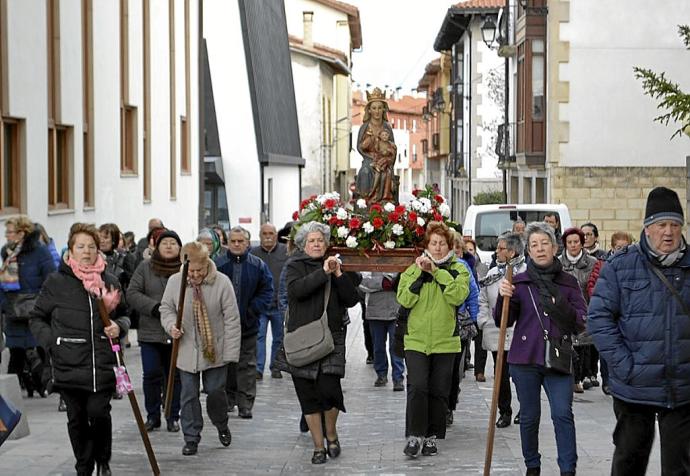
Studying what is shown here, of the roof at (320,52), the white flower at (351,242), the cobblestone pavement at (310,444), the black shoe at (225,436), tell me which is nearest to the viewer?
the cobblestone pavement at (310,444)

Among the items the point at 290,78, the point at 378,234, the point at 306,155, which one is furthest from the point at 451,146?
the point at 378,234

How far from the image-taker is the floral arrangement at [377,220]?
1404cm

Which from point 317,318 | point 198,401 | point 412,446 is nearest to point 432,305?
point 317,318

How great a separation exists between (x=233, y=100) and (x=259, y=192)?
2.97 meters

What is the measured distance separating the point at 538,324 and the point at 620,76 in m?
27.1

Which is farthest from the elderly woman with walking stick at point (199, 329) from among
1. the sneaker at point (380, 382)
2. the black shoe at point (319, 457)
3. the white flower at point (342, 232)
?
the sneaker at point (380, 382)

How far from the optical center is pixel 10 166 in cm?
1905

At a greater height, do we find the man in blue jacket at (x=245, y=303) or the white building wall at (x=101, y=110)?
the white building wall at (x=101, y=110)

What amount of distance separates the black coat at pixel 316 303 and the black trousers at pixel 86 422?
190 cm

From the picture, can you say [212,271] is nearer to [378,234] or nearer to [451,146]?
[378,234]

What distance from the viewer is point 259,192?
44.6 meters

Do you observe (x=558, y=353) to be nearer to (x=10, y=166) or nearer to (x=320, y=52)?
(x=10, y=166)

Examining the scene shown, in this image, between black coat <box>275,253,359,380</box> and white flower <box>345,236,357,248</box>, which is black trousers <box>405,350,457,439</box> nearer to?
black coat <box>275,253,359,380</box>

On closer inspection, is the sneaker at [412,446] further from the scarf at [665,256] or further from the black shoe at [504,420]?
the scarf at [665,256]
